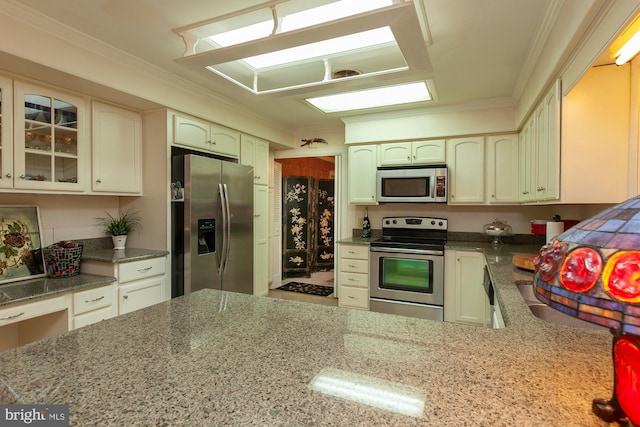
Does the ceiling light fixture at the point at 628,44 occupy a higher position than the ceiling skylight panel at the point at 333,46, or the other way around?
the ceiling skylight panel at the point at 333,46

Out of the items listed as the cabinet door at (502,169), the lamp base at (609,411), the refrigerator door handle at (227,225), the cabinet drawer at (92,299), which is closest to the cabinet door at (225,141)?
the refrigerator door handle at (227,225)

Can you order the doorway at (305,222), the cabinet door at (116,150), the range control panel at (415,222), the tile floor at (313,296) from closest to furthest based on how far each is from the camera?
the cabinet door at (116,150) → the range control panel at (415,222) → the tile floor at (313,296) → the doorway at (305,222)

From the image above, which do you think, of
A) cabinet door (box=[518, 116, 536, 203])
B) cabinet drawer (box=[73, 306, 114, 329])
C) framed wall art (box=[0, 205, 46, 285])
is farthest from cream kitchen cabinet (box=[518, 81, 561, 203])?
framed wall art (box=[0, 205, 46, 285])

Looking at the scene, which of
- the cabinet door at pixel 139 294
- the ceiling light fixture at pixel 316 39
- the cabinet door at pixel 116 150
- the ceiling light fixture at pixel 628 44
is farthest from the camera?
the cabinet door at pixel 116 150

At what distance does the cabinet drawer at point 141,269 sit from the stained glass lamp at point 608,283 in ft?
8.61

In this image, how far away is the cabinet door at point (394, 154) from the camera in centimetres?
366

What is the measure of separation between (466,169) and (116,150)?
3.36 meters

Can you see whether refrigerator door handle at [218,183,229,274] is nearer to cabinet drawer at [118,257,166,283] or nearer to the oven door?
cabinet drawer at [118,257,166,283]

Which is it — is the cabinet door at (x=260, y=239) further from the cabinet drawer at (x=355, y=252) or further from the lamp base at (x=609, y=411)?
the lamp base at (x=609, y=411)

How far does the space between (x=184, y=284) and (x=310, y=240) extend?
3260 millimetres

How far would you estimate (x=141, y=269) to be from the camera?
8.30ft

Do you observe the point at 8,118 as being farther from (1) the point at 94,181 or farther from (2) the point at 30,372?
(2) the point at 30,372

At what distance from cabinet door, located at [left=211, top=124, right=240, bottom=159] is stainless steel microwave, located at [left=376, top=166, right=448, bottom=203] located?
5.39 feet

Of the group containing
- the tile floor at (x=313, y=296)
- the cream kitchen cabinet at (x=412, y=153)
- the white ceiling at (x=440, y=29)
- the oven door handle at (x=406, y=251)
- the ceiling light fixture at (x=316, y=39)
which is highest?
the white ceiling at (x=440, y=29)
